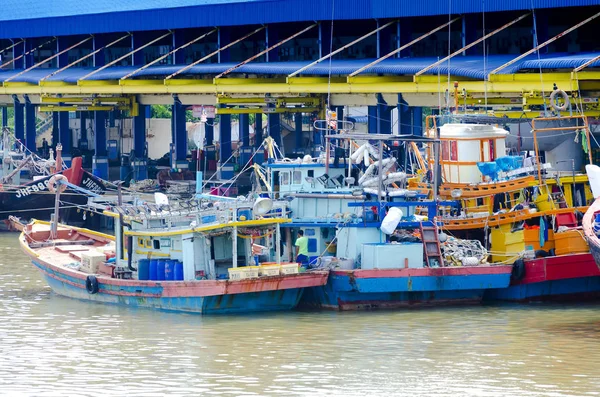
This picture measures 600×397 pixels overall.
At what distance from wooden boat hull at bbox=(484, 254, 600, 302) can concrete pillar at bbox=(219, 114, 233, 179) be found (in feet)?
80.7

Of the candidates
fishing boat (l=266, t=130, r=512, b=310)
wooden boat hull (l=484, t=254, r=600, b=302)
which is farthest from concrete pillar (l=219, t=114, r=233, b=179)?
wooden boat hull (l=484, t=254, r=600, b=302)

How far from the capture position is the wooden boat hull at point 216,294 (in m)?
32.9

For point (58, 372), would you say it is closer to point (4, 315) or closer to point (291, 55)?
point (4, 315)

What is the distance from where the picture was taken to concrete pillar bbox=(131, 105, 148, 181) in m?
64.6

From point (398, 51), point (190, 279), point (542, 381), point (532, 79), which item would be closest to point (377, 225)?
point (190, 279)

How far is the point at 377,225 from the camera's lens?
34.4 metres

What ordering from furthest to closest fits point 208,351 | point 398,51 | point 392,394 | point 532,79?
point 398,51 → point 532,79 → point 208,351 → point 392,394

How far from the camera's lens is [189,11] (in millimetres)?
63312

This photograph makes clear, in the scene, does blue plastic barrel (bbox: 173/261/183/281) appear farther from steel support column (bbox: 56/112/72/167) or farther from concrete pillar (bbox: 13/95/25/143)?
concrete pillar (bbox: 13/95/25/143)

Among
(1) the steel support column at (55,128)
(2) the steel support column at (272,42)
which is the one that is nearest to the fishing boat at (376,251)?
(2) the steel support column at (272,42)

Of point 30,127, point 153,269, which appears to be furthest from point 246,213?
point 30,127

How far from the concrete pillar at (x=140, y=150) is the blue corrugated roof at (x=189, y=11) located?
4110mm

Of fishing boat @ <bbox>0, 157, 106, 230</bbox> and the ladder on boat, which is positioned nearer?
the ladder on boat

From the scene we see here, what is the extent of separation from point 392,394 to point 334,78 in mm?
31161
